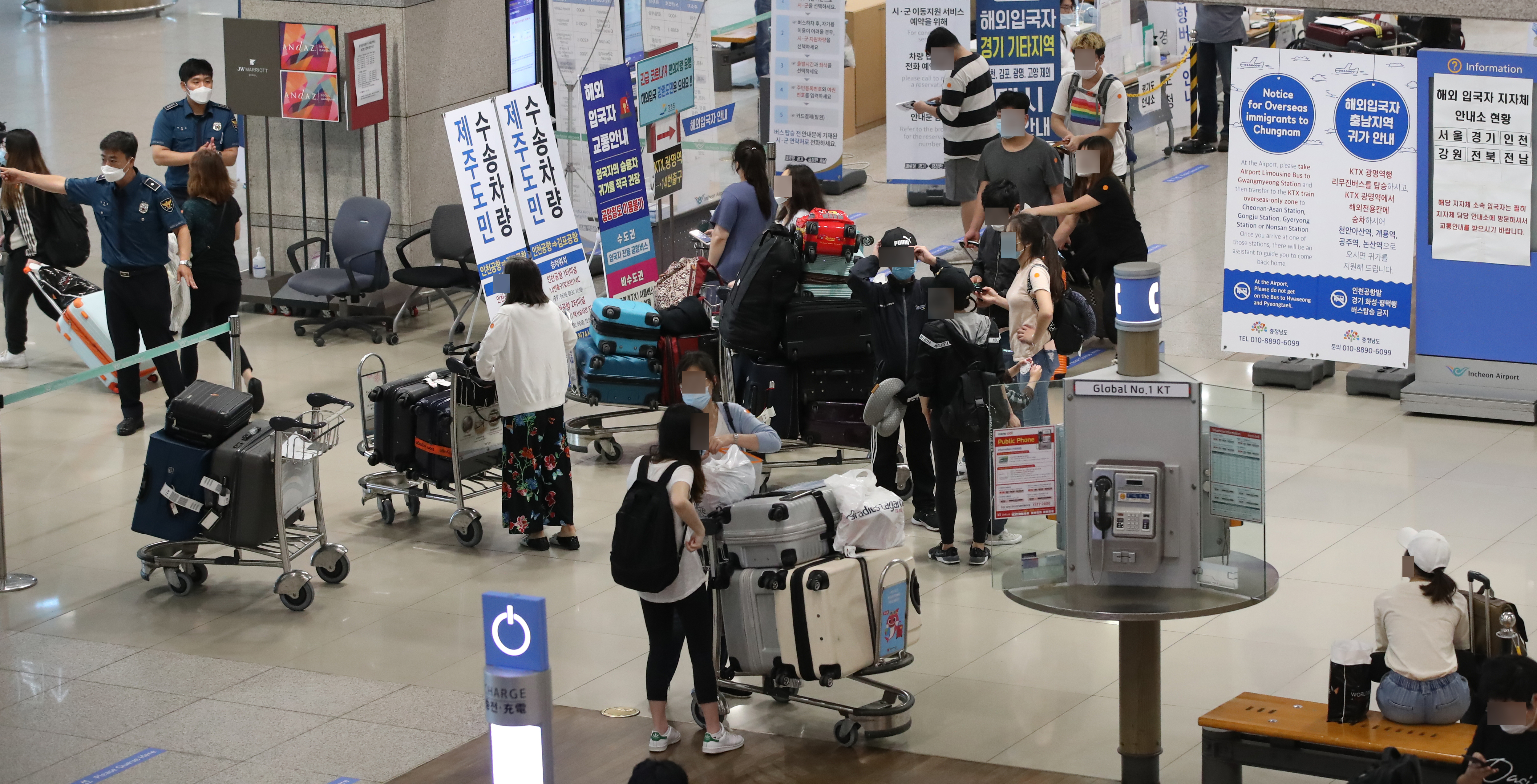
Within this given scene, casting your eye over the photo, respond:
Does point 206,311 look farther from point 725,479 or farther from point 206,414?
point 725,479

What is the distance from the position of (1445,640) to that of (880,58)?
14057 mm

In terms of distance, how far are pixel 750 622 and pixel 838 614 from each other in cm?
38

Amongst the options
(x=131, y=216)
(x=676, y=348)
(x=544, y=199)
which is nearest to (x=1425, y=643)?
(x=676, y=348)

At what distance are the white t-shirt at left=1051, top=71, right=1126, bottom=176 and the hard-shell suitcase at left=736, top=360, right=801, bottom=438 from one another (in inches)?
179

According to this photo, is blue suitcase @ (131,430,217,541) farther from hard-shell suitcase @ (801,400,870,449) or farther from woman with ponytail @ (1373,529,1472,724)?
woman with ponytail @ (1373,529,1472,724)

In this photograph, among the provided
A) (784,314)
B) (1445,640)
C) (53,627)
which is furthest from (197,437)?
(1445,640)

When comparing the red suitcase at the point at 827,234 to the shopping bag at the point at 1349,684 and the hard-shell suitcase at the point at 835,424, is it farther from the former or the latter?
the shopping bag at the point at 1349,684

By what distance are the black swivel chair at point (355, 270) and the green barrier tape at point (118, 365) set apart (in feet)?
8.56

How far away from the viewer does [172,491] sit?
8641 mm

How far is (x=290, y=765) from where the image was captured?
7117mm

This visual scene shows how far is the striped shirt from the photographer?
13.7 m

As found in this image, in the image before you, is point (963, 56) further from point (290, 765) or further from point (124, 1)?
point (124, 1)

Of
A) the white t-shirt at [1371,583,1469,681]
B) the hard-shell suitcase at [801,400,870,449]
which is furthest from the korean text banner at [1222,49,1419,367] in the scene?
the white t-shirt at [1371,583,1469,681]

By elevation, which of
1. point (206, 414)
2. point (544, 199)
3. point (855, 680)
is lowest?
point (855, 680)
